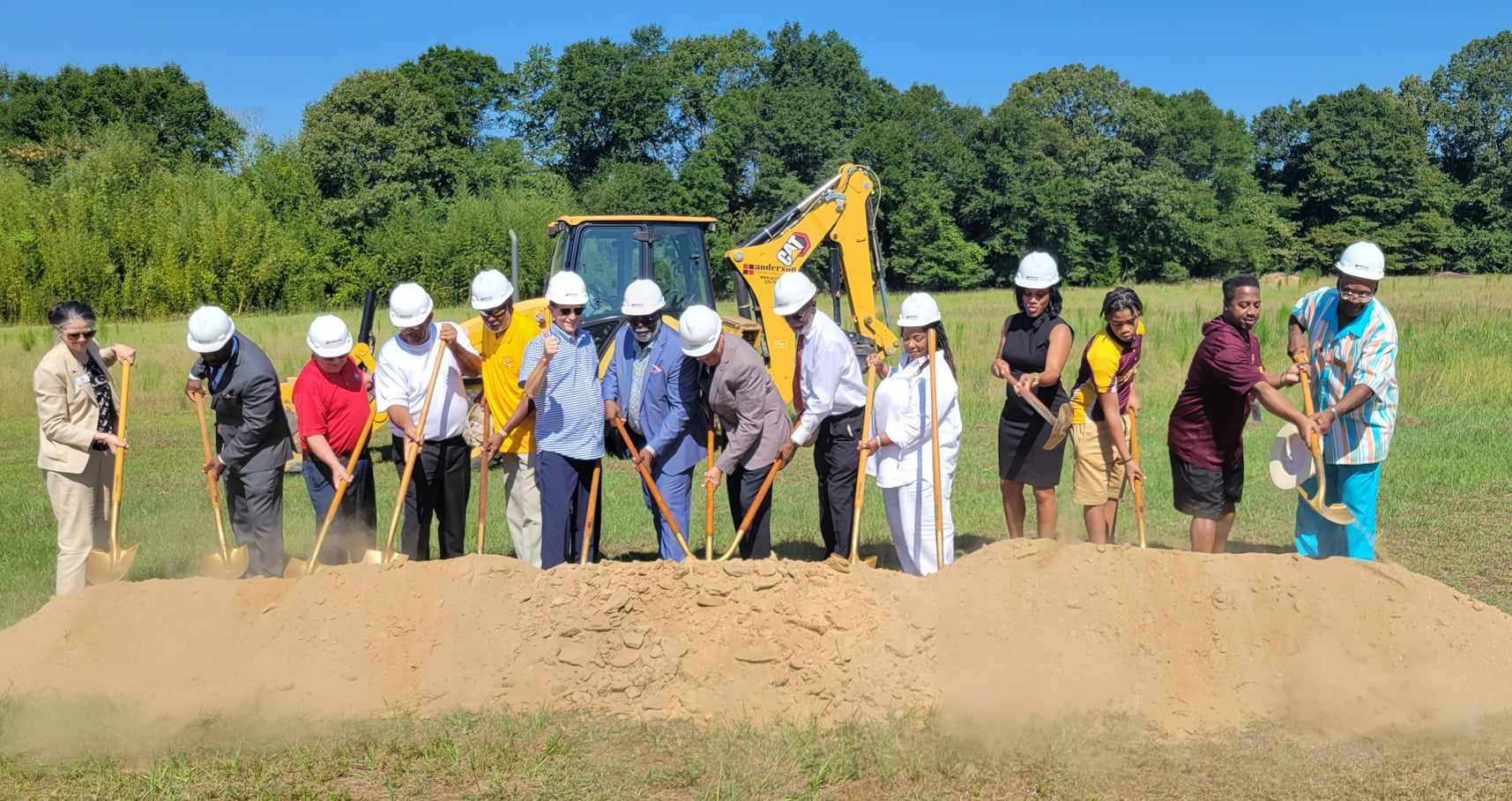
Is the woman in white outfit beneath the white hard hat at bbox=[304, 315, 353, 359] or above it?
beneath

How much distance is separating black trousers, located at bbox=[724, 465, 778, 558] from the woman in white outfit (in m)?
0.62

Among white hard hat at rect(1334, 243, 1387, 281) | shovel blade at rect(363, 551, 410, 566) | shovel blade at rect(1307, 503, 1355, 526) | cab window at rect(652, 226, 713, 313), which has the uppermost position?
cab window at rect(652, 226, 713, 313)

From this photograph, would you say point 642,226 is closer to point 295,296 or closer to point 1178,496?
point 1178,496

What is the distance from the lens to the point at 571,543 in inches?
264

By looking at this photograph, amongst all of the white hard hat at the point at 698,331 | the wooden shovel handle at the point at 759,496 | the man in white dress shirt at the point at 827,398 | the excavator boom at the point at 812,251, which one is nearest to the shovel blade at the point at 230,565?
the wooden shovel handle at the point at 759,496

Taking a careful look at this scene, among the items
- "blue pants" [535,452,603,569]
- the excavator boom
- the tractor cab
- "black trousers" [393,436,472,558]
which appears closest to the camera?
"blue pants" [535,452,603,569]

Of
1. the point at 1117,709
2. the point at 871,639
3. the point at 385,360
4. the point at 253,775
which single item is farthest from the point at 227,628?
the point at 1117,709

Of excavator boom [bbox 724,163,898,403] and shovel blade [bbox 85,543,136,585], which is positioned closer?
shovel blade [bbox 85,543,136,585]

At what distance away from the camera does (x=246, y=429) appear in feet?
20.8

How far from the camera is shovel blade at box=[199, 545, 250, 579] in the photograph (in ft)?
21.3

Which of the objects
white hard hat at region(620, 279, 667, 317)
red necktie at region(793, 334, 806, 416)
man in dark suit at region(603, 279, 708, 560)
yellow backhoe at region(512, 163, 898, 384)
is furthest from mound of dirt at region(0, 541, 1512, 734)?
yellow backhoe at region(512, 163, 898, 384)

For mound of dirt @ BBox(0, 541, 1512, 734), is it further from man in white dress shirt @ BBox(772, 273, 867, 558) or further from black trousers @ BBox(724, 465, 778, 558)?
man in white dress shirt @ BBox(772, 273, 867, 558)

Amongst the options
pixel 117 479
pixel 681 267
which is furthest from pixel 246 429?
pixel 681 267

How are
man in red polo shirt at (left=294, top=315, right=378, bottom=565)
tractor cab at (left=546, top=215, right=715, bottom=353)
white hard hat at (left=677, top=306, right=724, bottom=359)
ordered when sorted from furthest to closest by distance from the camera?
tractor cab at (left=546, top=215, right=715, bottom=353)
man in red polo shirt at (left=294, top=315, right=378, bottom=565)
white hard hat at (left=677, top=306, right=724, bottom=359)
